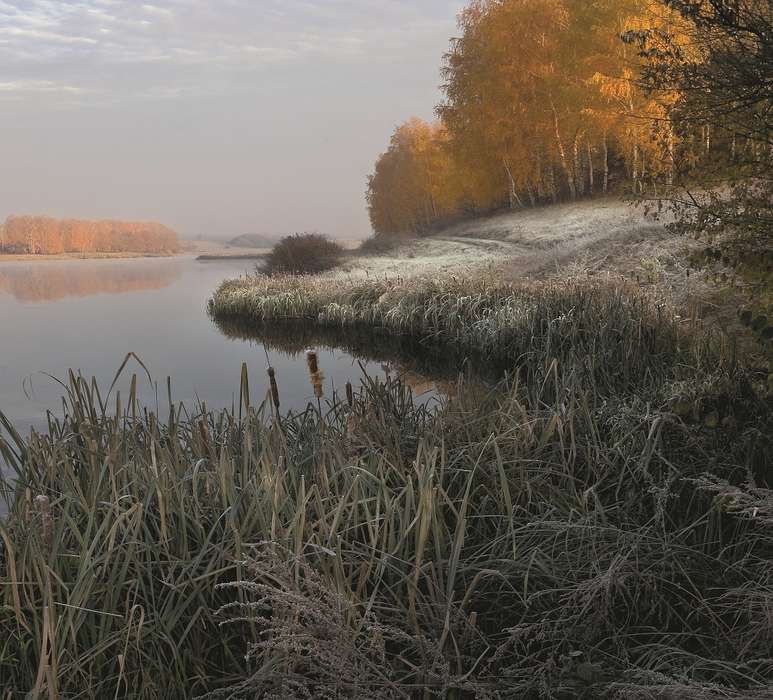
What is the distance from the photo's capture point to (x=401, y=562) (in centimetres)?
279

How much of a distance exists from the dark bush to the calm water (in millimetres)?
3551

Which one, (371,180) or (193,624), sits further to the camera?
(371,180)

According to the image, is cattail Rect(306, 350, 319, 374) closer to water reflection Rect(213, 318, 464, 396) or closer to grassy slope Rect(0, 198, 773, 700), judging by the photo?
grassy slope Rect(0, 198, 773, 700)

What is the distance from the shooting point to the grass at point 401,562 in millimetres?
2197

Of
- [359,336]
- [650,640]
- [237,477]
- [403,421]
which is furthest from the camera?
[359,336]

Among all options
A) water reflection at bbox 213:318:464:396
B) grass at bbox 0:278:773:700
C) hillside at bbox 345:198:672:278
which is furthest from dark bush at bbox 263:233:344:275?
grass at bbox 0:278:773:700

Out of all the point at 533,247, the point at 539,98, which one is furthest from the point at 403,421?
the point at 539,98

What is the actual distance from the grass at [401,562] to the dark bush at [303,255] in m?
19.7

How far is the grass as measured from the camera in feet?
7.21

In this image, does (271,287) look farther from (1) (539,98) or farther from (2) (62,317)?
(1) (539,98)

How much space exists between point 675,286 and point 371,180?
146 feet

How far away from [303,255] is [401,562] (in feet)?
76.0

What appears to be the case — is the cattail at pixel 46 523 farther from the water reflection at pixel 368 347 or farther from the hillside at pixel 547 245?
the hillside at pixel 547 245

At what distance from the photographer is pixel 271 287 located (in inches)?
695
